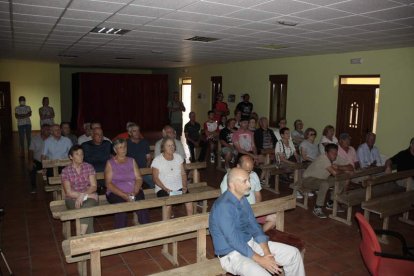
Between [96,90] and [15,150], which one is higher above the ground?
[96,90]

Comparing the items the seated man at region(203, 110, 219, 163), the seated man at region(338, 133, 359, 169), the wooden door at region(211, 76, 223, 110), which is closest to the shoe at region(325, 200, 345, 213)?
the seated man at region(338, 133, 359, 169)

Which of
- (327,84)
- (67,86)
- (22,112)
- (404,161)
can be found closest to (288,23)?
(404,161)

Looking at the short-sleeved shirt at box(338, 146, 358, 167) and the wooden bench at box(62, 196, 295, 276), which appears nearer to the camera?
the wooden bench at box(62, 196, 295, 276)

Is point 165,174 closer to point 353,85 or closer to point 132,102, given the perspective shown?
point 353,85

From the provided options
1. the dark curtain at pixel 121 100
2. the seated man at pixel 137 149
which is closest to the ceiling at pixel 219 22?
the seated man at pixel 137 149

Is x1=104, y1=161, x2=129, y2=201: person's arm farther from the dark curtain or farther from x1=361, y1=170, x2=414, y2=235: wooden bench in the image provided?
the dark curtain

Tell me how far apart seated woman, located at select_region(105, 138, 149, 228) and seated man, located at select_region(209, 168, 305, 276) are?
192cm

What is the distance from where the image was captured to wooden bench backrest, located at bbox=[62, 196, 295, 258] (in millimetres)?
2701

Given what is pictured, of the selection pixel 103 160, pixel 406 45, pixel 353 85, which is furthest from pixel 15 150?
pixel 406 45

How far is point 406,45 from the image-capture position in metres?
6.98

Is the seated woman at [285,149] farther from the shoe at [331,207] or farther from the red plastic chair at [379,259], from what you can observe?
the red plastic chair at [379,259]

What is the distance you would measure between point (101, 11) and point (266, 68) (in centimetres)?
725

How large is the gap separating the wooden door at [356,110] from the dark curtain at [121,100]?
995 cm

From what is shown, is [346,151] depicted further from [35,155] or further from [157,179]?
[35,155]
